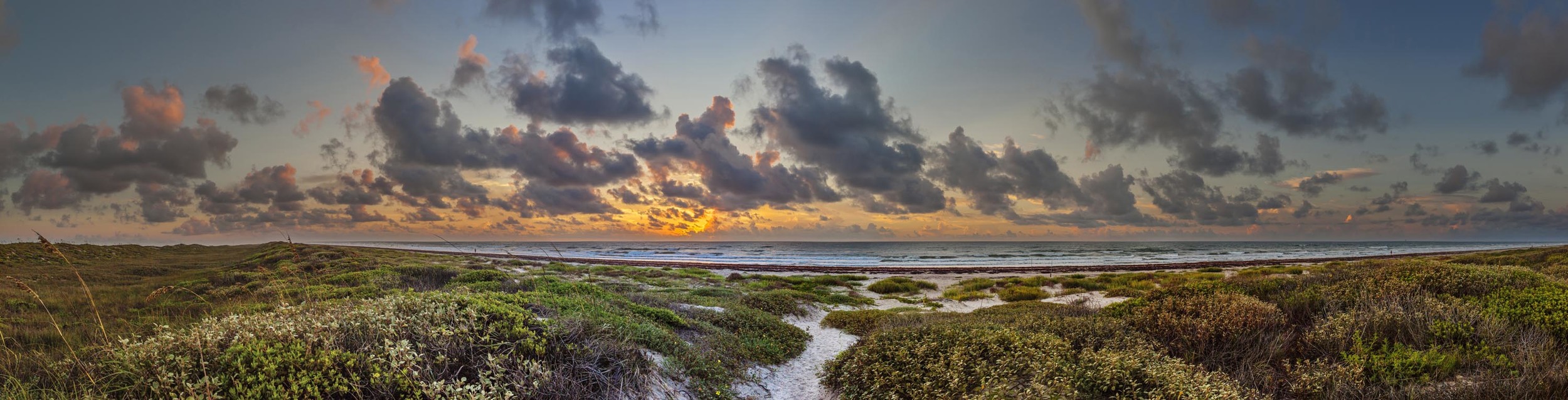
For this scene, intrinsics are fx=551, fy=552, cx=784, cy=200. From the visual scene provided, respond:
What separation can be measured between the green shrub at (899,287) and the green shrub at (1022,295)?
15.7 ft

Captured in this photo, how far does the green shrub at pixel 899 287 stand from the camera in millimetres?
31203

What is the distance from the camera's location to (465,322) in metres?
6.40

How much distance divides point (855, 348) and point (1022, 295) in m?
20.1

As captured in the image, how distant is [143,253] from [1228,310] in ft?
225

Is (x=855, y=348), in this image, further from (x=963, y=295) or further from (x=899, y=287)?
(x=899, y=287)

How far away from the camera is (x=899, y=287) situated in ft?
105

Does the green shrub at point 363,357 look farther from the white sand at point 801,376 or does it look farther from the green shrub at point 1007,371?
the green shrub at point 1007,371

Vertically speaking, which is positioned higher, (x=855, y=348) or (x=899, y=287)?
(x=855, y=348)

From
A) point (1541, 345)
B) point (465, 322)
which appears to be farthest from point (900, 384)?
point (1541, 345)

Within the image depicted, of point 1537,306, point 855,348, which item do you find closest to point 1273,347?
point 1537,306

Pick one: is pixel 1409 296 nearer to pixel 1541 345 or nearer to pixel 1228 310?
pixel 1541 345

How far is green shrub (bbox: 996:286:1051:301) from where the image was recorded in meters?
25.4

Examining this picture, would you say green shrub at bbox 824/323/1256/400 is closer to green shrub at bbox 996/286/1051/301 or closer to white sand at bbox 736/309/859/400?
white sand at bbox 736/309/859/400

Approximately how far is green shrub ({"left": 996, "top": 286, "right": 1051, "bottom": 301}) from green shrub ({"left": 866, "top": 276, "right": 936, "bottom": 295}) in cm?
478
